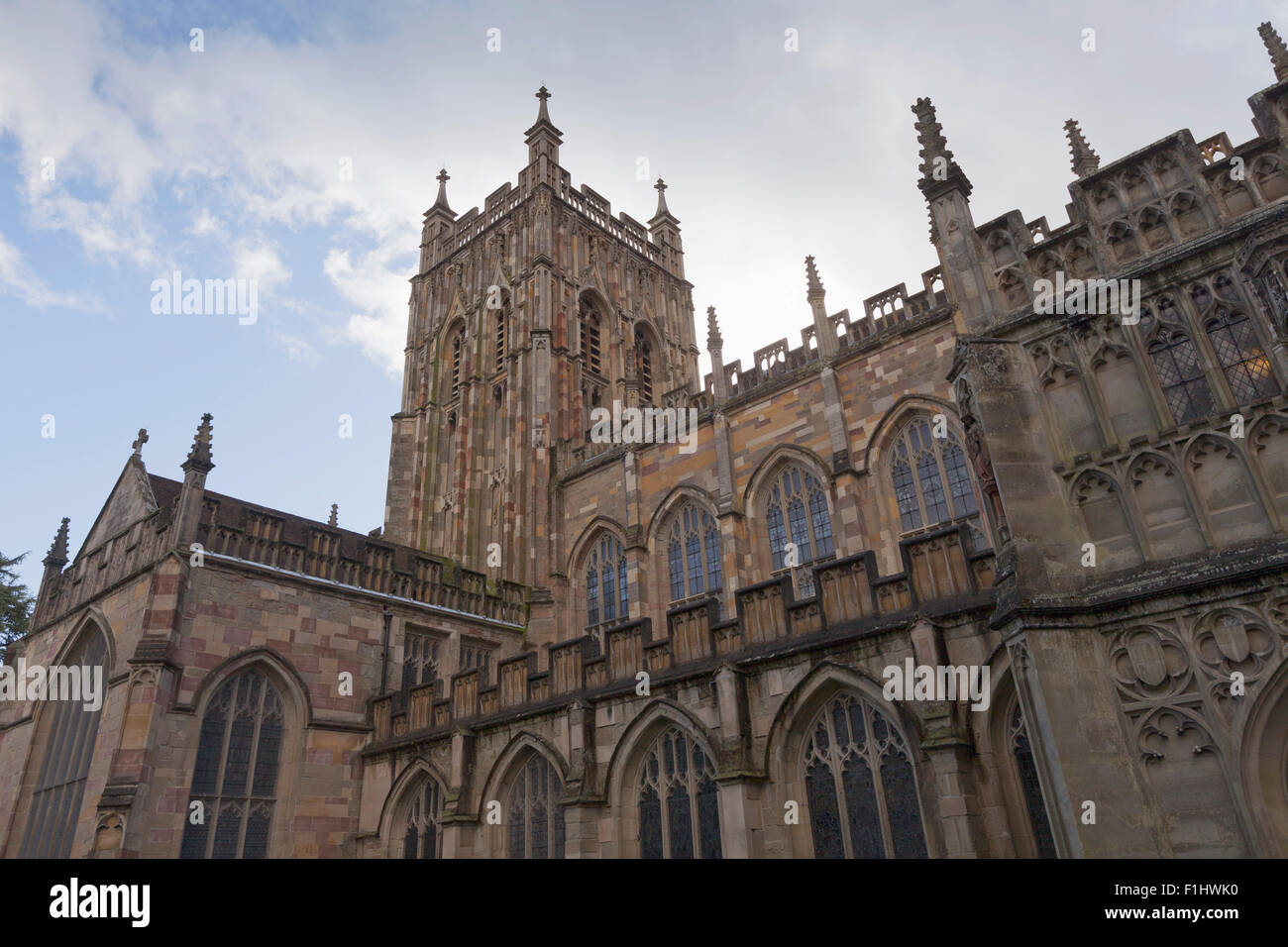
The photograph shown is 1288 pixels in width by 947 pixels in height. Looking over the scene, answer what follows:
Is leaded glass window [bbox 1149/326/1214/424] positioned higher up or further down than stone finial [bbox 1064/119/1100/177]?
further down

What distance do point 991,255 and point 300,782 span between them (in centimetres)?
1450

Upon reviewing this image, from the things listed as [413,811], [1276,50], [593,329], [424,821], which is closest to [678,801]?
[424,821]

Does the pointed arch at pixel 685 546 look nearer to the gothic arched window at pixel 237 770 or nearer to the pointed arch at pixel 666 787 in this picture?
the pointed arch at pixel 666 787

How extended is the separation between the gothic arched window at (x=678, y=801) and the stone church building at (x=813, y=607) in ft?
0.17

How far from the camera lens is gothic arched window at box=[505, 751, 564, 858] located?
1340cm

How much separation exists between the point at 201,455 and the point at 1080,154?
1557 cm

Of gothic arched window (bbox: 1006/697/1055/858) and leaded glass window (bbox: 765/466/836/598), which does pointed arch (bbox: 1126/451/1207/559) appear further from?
leaded glass window (bbox: 765/466/836/598)

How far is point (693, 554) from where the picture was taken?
21297mm

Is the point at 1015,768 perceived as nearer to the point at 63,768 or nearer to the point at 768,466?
the point at 768,466

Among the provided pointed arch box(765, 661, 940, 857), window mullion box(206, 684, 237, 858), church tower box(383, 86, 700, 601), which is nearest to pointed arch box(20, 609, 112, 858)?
window mullion box(206, 684, 237, 858)

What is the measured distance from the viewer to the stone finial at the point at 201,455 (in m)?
16.2

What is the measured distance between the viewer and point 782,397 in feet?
67.7

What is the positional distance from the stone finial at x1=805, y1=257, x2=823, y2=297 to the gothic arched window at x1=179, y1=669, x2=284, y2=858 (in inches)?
579
